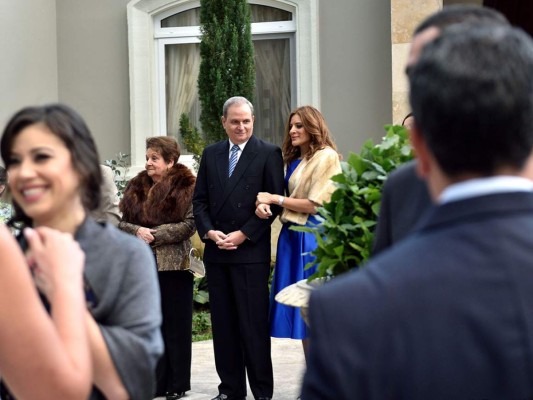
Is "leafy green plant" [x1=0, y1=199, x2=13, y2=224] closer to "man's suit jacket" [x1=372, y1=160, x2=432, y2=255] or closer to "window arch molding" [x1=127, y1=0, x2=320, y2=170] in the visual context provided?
"window arch molding" [x1=127, y1=0, x2=320, y2=170]

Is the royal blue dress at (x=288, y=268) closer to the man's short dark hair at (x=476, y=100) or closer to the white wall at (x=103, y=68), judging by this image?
the man's short dark hair at (x=476, y=100)

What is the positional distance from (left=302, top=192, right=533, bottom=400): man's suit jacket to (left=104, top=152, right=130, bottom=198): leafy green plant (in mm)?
10049

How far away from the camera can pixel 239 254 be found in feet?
22.1

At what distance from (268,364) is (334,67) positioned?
5.61 m

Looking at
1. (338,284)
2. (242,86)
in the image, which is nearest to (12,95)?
(242,86)

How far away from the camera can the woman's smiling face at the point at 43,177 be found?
2.42 metres

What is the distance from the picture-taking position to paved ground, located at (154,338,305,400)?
7.08 meters

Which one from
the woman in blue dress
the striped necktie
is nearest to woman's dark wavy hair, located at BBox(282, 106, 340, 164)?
the woman in blue dress

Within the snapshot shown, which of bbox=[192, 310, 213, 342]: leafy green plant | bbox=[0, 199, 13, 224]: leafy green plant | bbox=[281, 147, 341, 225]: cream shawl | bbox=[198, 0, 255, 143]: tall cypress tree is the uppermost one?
bbox=[198, 0, 255, 143]: tall cypress tree

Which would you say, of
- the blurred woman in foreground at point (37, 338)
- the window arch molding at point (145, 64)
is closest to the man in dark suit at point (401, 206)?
the blurred woman in foreground at point (37, 338)

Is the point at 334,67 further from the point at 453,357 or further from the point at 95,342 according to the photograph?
the point at 453,357

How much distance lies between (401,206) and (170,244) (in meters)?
4.42

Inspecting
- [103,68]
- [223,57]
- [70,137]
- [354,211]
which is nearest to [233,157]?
[354,211]

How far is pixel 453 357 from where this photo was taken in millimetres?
1428
